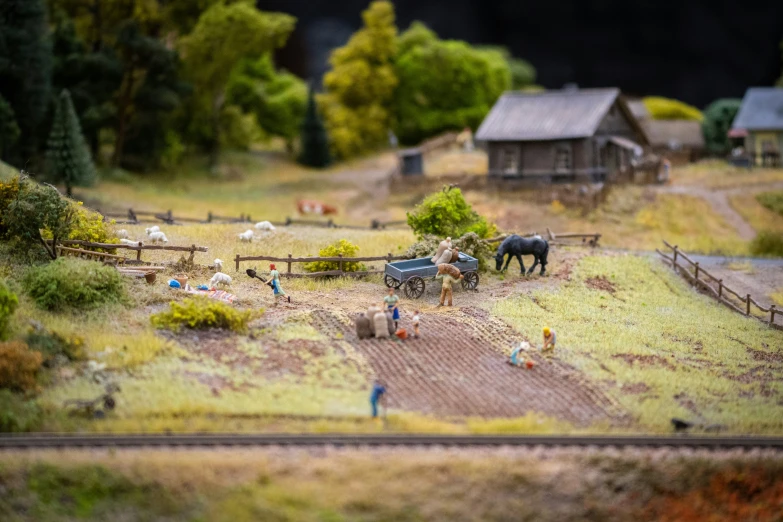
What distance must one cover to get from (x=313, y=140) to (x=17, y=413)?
129 ft

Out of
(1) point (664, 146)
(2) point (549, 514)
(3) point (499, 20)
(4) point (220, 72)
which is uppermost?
(3) point (499, 20)

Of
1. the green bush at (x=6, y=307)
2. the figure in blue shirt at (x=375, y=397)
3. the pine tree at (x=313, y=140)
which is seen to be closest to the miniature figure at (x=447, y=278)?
the figure in blue shirt at (x=375, y=397)

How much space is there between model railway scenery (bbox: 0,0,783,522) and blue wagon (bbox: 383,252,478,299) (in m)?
0.08

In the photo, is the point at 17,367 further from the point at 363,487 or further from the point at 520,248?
the point at 520,248

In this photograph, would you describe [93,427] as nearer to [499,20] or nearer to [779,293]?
[779,293]

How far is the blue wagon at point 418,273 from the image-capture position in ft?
97.0

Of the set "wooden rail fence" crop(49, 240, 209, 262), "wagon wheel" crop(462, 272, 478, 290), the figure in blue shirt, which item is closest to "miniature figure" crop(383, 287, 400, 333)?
"wagon wheel" crop(462, 272, 478, 290)

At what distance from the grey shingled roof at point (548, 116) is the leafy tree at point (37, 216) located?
25.2 metres

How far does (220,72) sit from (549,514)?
40.5 meters

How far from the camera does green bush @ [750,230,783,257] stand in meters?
39.8

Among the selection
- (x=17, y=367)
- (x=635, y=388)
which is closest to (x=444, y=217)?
(x=635, y=388)

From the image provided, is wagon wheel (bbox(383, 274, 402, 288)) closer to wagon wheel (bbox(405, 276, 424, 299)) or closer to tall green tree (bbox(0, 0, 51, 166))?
wagon wheel (bbox(405, 276, 424, 299))

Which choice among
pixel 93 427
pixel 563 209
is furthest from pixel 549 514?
pixel 563 209

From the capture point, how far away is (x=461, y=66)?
6100 cm
